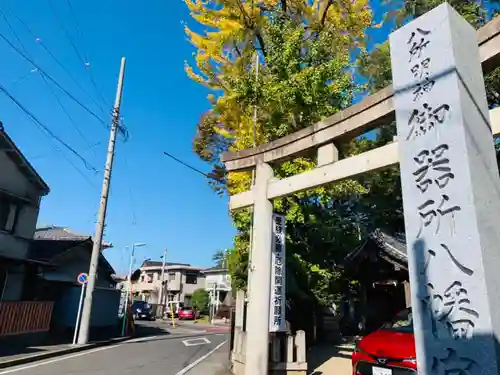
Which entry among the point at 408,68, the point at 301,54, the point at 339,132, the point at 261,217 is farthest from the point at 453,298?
the point at 301,54

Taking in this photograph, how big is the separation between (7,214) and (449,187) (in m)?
17.7

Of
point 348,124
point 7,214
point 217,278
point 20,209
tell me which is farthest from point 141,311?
point 348,124

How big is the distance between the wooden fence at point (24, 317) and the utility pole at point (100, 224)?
1695mm

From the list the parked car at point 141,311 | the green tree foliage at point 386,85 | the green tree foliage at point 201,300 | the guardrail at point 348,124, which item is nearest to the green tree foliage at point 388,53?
the green tree foliage at point 386,85

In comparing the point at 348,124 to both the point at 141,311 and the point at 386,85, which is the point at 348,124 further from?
the point at 141,311

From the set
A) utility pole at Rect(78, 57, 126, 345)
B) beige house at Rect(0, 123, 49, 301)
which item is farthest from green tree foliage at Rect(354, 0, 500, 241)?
beige house at Rect(0, 123, 49, 301)

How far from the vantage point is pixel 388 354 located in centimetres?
649

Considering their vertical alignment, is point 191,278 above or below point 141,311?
above

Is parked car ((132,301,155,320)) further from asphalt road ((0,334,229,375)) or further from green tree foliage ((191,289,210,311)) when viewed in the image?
asphalt road ((0,334,229,375))

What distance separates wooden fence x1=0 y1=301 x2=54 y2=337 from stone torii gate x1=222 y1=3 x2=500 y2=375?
555 inches

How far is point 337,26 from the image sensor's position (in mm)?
15633

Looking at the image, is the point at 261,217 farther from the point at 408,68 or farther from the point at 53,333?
the point at 53,333

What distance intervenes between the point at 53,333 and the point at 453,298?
18.2 m

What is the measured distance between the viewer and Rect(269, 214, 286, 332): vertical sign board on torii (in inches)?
297
